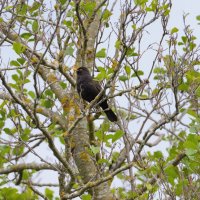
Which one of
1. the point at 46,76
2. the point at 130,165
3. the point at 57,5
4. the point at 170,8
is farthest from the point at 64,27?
the point at 130,165

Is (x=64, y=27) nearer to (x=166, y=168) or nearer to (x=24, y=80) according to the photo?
(x=24, y=80)

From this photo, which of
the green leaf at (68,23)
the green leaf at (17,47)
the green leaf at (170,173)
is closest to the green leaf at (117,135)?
the green leaf at (170,173)

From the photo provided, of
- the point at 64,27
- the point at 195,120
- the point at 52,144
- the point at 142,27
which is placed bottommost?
the point at 195,120

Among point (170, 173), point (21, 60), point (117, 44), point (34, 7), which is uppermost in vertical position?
point (34, 7)

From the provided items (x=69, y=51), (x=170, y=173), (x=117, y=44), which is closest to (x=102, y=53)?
(x=69, y=51)

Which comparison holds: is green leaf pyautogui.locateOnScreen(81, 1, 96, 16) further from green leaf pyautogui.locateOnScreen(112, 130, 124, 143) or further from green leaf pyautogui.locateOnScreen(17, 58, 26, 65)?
green leaf pyautogui.locateOnScreen(112, 130, 124, 143)

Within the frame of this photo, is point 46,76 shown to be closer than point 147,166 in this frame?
No

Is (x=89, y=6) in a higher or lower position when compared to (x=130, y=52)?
higher

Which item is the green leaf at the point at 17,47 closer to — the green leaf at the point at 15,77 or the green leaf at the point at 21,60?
the green leaf at the point at 21,60

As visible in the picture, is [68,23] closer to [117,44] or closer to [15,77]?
[15,77]

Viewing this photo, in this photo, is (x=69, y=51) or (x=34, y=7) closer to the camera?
(x=69, y=51)

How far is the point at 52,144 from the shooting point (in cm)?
492

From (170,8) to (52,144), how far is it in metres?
1.87

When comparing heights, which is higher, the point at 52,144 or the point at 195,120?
the point at 52,144
